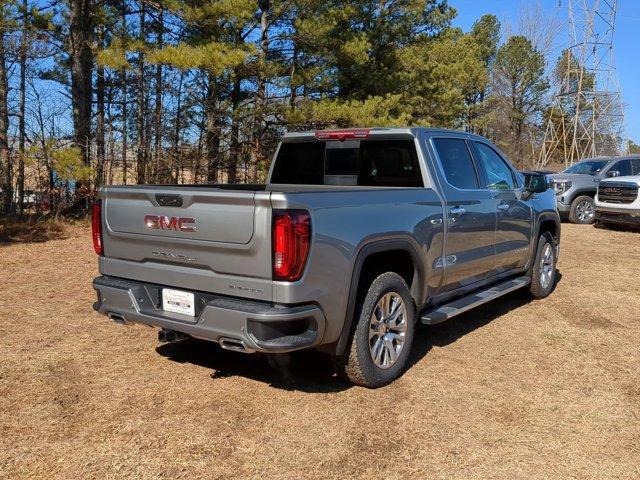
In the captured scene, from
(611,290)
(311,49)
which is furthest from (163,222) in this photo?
(311,49)

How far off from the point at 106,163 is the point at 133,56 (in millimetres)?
2530

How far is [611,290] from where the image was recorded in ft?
25.6

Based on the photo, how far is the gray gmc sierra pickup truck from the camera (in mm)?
3521

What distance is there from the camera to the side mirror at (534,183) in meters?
6.44

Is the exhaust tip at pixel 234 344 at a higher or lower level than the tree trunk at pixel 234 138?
lower

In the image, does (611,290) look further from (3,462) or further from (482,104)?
(482,104)

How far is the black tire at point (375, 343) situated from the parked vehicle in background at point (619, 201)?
1129cm

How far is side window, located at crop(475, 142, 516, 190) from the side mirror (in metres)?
0.19

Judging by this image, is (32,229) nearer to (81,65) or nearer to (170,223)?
(81,65)

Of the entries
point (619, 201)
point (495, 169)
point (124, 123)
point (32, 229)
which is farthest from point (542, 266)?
point (124, 123)

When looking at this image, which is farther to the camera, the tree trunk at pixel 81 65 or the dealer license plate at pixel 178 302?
the tree trunk at pixel 81 65

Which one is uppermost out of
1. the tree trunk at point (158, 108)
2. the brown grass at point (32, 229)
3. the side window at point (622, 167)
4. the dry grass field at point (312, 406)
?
the tree trunk at point (158, 108)

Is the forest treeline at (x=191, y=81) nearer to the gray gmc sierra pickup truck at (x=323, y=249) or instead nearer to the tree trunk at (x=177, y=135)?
the tree trunk at (x=177, y=135)

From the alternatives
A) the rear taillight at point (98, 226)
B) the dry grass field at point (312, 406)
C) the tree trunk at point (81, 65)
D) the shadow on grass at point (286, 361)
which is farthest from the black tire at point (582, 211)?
the rear taillight at point (98, 226)
